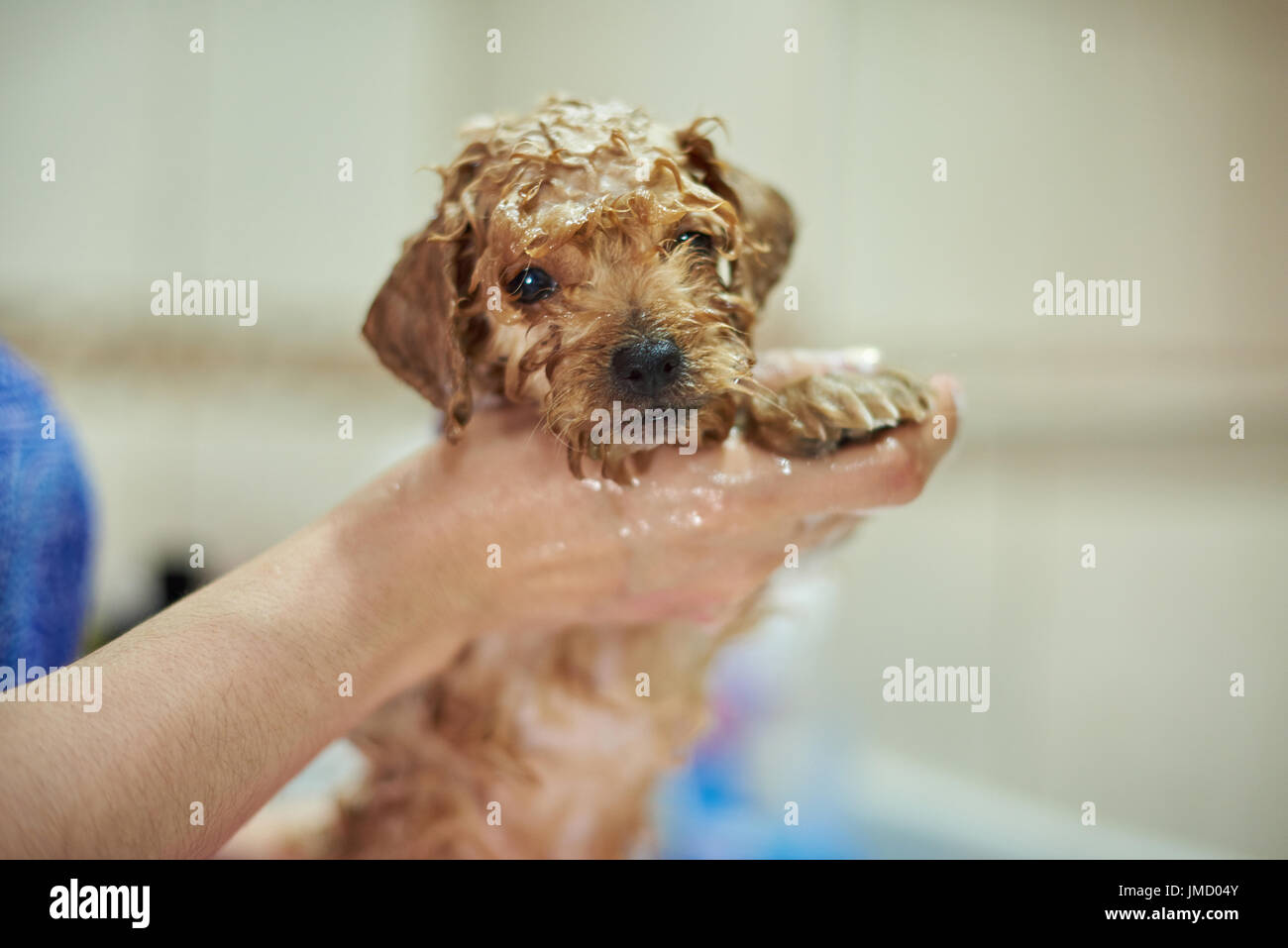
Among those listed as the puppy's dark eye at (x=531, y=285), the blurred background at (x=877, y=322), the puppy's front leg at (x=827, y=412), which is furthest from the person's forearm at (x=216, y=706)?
the blurred background at (x=877, y=322)

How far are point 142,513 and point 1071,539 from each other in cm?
260

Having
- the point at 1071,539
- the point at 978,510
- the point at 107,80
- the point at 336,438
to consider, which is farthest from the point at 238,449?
the point at 1071,539

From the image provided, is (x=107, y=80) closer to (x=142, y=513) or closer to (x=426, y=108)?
(x=426, y=108)

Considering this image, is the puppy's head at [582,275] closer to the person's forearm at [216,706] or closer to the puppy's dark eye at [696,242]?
the puppy's dark eye at [696,242]

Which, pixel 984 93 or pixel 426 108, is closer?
pixel 984 93

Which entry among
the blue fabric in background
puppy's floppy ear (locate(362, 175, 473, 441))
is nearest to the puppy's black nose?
puppy's floppy ear (locate(362, 175, 473, 441))

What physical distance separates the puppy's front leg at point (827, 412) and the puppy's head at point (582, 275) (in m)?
0.05

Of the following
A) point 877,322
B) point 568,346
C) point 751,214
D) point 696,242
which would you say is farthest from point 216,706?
point 877,322

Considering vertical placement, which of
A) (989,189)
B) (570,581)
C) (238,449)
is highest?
(989,189)

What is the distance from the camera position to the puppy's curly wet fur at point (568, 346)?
0.97 metres

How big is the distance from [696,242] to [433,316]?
0.32 metres

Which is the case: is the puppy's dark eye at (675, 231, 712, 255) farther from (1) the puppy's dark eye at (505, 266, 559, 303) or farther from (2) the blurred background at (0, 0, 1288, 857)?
(2) the blurred background at (0, 0, 1288, 857)

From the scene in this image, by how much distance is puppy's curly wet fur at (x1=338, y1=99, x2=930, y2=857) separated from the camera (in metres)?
0.97

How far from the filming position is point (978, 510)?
2.57m
